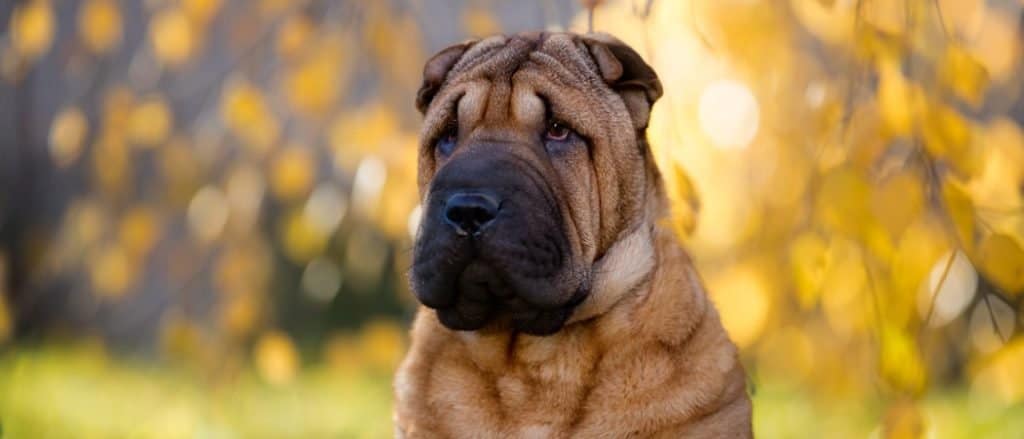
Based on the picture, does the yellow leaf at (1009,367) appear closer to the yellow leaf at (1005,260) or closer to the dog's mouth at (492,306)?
the yellow leaf at (1005,260)

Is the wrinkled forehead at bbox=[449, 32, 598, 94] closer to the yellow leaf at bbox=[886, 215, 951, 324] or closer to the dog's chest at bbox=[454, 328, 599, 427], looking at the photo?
the dog's chest at bbox=[454, 328, 599, 427]

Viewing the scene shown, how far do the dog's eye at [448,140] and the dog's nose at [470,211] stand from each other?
37 centimetres

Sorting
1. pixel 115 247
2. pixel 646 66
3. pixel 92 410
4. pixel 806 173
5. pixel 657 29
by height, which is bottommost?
pixel 92 410

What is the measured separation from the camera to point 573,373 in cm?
336

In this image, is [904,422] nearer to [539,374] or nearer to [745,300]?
[745,300]

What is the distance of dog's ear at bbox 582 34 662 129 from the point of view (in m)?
3.44

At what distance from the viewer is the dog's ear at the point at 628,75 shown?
136 inches

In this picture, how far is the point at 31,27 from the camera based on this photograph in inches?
207

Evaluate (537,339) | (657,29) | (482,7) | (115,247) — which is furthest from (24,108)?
(537,339)

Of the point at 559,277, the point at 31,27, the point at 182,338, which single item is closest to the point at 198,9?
the point at 31,27

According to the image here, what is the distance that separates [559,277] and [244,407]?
397 cm

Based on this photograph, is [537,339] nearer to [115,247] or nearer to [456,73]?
[456,73]

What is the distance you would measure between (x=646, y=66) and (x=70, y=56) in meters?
3.57

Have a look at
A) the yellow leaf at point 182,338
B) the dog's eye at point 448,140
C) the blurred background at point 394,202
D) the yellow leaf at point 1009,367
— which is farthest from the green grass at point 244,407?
the dog's eye at point 448,140
